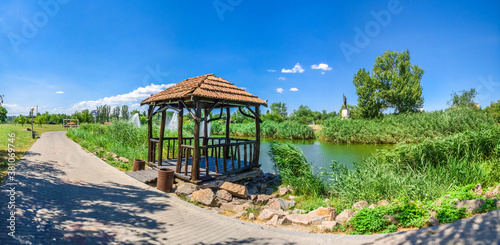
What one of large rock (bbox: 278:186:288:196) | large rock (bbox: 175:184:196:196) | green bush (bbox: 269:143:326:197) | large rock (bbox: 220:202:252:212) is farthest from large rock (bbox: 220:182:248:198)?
green bush (bbox: 269:143:326:197)

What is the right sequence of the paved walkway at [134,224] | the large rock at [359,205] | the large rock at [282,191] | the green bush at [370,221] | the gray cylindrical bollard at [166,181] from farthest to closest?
the large rock at [282,191] < the gray cylindrical bollard at [166,181] < the large rock at [359,205] < the green bush at [370,221] < the paved walkway at [134,224]

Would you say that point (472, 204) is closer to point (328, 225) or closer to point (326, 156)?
point (328, 225)

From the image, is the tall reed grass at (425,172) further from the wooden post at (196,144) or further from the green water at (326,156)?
the wooden post at (196,144)

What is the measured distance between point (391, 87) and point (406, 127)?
1264cm

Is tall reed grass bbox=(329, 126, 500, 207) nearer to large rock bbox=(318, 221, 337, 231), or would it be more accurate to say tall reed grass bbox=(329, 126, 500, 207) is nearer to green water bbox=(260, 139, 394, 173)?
green water bbox=(260, 139, 394, 173)

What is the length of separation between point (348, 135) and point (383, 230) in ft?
76.0

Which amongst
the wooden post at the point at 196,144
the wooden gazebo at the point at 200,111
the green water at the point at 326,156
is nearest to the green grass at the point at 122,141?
the wooden gazebo at the point at 200,111

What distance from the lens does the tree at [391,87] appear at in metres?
32.8

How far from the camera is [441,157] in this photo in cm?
863

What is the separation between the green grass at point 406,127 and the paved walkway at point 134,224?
16.9 meters

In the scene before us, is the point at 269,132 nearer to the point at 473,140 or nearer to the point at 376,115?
the point at 376,115

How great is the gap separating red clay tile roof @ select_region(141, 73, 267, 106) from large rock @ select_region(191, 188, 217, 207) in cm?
258

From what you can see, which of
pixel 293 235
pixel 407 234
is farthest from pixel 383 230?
pixel 293 235

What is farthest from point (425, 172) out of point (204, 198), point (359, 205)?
point (204, 198)
